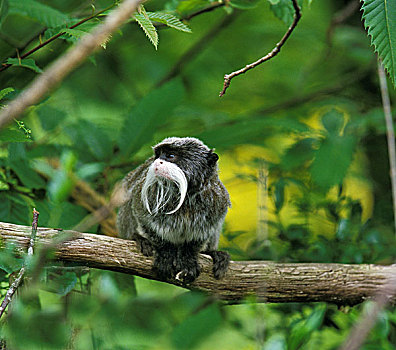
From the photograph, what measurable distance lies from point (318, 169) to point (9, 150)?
5.61 ft

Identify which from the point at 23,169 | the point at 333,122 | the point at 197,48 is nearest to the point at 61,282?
the point at 23,169

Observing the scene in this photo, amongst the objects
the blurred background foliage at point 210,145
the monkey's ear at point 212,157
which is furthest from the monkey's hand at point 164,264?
the monkey's ear at point 212,157

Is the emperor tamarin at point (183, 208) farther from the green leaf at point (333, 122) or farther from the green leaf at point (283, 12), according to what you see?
the green leaf at point (333, 122)

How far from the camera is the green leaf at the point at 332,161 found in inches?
114

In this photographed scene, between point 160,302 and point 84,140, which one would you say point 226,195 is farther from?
point 160,302

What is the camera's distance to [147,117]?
2840 millimetres

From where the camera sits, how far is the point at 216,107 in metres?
4.63

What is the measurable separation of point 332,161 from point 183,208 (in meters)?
1.01

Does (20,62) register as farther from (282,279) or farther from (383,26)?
(282,279)

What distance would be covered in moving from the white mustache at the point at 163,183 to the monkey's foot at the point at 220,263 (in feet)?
1.12

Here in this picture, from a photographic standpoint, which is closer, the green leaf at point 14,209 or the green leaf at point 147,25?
the green leaf at point 147,25

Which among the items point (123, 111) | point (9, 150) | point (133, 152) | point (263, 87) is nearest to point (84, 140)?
point (133, 152)

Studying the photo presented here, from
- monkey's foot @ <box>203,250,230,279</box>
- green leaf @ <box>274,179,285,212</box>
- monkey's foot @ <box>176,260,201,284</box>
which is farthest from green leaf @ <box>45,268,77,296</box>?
green leaf @ <box>274,179,285,212</box>

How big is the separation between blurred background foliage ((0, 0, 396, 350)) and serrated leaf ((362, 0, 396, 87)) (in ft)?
1.90
